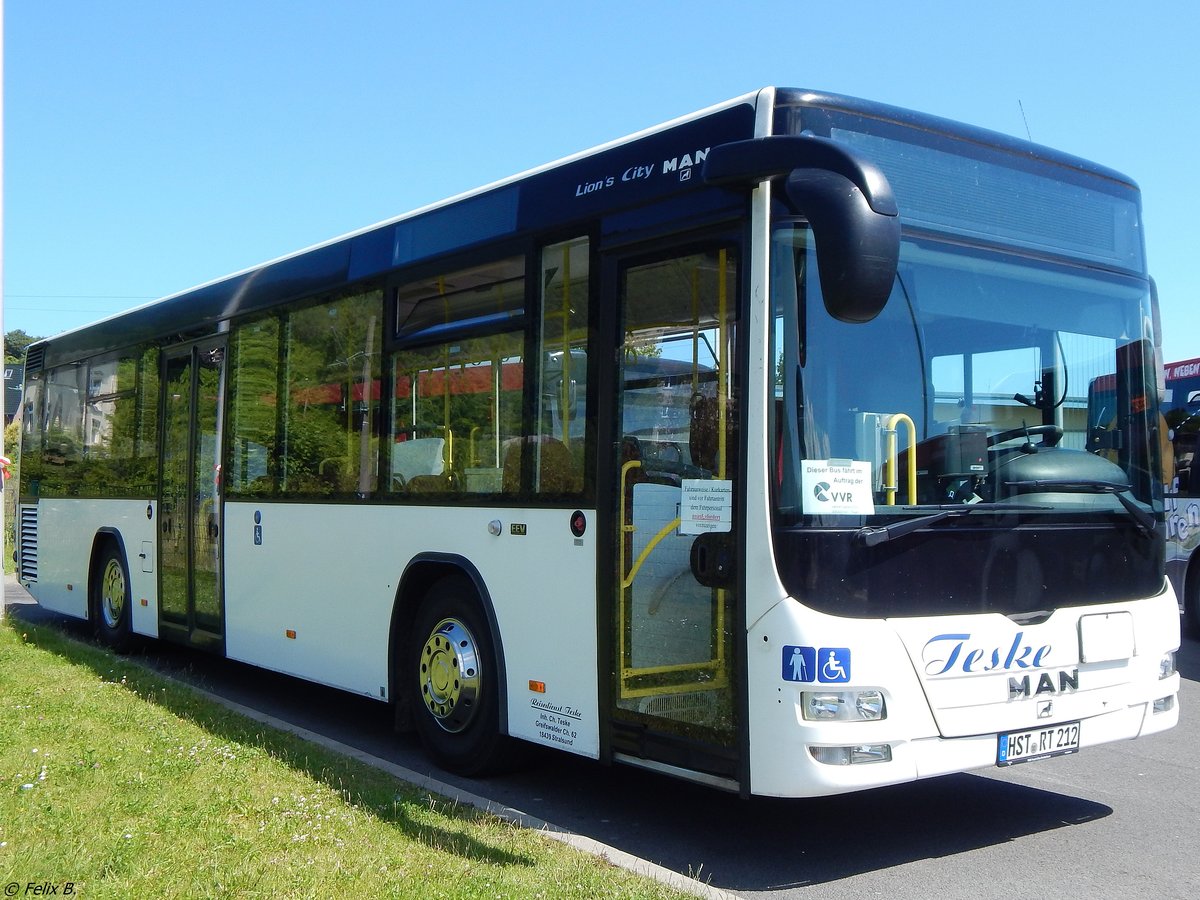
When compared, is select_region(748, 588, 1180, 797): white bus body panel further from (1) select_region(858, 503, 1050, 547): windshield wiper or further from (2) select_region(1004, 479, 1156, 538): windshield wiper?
(2) select_region(1004, 479, 1156, 538): windshield wiper

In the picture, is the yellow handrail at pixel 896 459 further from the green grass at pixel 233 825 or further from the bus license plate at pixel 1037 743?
the green grass at pixel 233 825

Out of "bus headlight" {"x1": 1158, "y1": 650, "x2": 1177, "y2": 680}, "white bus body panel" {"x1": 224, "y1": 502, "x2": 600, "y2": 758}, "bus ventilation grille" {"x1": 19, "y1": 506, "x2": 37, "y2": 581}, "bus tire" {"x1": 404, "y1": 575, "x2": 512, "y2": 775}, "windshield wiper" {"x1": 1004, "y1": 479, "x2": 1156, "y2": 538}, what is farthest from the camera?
"bus ventilation grille" {"x1": 19, "y1": 506, "x2": 37, "y2": 581}

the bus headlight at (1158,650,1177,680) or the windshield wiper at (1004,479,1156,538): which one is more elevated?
the windshield wiper at (1004,479,1156,538)

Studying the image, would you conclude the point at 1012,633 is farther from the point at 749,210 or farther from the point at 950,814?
the point at 749,210

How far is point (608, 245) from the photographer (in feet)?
20.2

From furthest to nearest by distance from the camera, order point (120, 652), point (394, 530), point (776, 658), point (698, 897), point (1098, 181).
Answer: point (120, 652) < point (394, 530) < point (1098, 181) < point (776, 658) < point (698, 897)

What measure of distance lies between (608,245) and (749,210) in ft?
3.39

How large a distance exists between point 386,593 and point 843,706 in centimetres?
365

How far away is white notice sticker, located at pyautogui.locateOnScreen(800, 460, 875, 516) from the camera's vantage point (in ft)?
16.5

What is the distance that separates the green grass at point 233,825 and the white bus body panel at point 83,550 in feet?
10.7

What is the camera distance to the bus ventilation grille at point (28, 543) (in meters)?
14.5

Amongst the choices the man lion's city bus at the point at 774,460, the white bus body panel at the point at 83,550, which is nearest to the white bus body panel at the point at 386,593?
the man lion's city bus at the point at 774,460

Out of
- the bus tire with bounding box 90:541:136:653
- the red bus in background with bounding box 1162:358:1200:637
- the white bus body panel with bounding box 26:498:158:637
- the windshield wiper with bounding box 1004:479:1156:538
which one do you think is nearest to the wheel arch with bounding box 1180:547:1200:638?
the red bus in background with bounding box 1162:358:1200:637

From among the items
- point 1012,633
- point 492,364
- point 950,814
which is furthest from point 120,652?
point 1012,633
